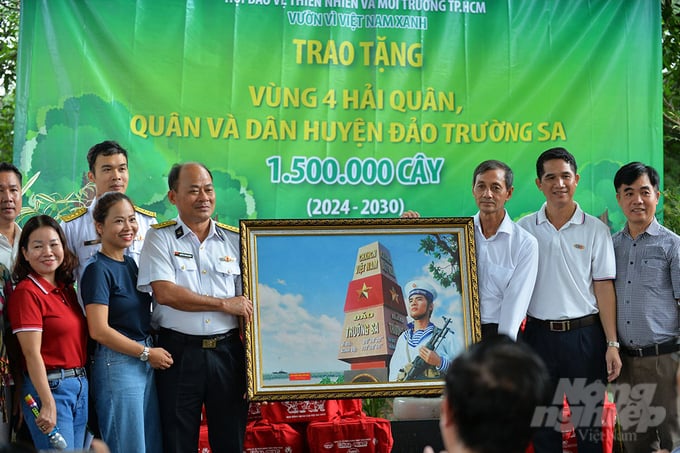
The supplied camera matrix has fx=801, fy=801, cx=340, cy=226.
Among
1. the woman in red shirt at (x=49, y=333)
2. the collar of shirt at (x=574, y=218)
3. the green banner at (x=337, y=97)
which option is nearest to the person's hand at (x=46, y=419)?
the woman in red shirt at (x=49, y=333)

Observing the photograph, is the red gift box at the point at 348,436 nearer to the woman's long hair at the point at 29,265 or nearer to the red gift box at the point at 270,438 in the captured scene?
the red gift box at the point at 270,438

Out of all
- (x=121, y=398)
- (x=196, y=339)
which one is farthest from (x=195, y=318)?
(x=121, y=398)

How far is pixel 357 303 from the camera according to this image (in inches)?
159

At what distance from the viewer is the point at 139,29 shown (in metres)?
4.94

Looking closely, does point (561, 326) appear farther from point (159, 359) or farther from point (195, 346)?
point (159, 359)

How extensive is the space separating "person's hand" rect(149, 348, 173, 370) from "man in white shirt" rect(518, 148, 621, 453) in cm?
190

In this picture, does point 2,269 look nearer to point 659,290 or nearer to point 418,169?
point 418,169

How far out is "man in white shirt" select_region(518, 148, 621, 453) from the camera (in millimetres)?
4156

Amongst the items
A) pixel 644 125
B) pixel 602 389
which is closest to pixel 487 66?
pixel 644 125

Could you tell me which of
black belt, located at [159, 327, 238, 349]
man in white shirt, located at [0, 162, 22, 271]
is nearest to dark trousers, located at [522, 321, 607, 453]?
black belt, located at [159, 327, 238, 349]

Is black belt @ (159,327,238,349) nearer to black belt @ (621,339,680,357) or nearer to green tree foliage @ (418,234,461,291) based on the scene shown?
green tree foliage @ (418,234,461,291)

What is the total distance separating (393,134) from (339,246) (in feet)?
4.59

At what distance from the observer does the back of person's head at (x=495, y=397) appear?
164 centimetres

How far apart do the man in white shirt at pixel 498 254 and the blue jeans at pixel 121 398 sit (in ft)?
5.78
